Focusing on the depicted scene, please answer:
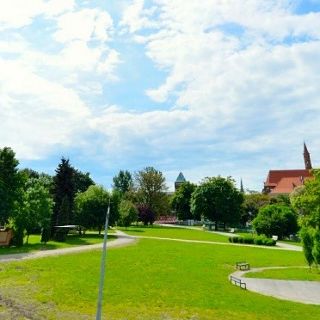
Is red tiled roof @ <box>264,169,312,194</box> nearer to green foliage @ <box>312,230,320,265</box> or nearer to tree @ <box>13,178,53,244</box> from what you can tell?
tree @ <box>13,178,53,244</box>

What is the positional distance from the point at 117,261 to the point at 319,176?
17.4 meters

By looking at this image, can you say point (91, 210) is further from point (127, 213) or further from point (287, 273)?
point (287, 273)

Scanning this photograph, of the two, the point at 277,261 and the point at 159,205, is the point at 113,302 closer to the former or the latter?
the point at 277,261

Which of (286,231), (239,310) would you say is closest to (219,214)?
(286,231)

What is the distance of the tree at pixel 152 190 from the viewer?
117500 mm

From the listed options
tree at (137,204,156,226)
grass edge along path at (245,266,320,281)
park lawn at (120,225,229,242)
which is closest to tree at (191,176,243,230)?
park lawn at (120,225,229,242)

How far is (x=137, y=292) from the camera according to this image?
74.7ft

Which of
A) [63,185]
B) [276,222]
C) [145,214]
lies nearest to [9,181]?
[63,185]

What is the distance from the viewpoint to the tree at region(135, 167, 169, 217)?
4626 inches

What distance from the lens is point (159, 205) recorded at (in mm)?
117625

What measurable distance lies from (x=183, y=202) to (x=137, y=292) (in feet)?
328

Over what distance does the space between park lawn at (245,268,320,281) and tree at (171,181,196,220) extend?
285 ft

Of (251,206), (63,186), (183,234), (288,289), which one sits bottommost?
(288,289)

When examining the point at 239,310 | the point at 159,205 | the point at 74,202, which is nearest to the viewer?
the point at 239,310
